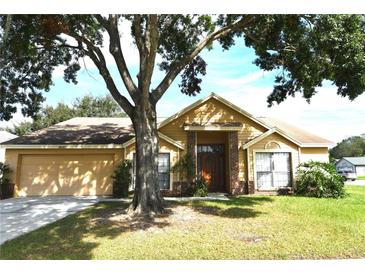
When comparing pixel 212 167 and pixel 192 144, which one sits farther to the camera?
pixel 212 167

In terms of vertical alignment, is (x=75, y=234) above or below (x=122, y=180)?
below

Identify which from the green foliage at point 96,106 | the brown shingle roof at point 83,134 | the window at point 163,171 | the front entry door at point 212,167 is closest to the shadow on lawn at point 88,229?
the window at point 163,171

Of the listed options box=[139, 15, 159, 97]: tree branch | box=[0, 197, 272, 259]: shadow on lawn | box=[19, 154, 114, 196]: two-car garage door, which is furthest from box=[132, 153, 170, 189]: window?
box=[139, 15, 159, 97]: tree branch

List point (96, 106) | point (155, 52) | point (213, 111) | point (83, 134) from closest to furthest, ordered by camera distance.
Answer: point (155, 52)
point (213, 111)
point (83, 134)
point (96, 106)

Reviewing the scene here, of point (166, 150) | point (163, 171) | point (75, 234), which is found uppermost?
point (166, 150)

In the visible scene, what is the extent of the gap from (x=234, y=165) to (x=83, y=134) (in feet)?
30.4

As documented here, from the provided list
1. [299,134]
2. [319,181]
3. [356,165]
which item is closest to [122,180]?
[319,181]

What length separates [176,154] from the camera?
16.5 metres

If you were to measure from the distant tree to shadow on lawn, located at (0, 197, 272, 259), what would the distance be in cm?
3128

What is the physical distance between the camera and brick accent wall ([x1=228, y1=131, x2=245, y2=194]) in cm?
1644

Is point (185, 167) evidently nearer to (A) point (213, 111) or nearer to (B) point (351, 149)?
(A) point (213, 111)

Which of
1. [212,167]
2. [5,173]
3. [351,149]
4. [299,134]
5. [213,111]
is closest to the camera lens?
[5,173]

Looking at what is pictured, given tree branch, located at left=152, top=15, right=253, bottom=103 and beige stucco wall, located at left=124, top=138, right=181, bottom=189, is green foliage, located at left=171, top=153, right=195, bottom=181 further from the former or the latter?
tree branch, located at left=152, top=15, right=253, bottom=103
